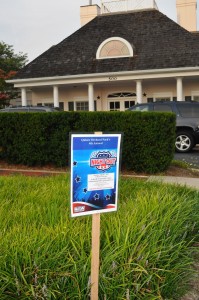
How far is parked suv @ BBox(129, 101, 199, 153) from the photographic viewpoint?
15945 millimetres

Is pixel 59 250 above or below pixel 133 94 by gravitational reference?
below

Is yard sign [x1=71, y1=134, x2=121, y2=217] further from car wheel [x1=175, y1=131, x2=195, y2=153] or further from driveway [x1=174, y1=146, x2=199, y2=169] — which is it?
car wheel [x1=175, y1=131, x2=195, y2=153]

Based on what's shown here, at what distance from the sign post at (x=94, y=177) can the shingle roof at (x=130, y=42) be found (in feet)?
68.6

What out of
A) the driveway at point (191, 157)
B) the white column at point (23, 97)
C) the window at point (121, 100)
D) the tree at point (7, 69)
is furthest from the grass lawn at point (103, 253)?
the tree at point (7, 69)

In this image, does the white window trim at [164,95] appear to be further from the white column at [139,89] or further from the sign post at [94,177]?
the sign post at [94,177]

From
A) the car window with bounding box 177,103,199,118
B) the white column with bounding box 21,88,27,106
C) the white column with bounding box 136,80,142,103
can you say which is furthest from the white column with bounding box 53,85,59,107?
the car window with bounding box 177,103,199,118

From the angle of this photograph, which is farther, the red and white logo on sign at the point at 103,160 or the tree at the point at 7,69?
the tree at the point at 7,69

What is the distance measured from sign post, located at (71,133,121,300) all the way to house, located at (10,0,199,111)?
67.8 ft

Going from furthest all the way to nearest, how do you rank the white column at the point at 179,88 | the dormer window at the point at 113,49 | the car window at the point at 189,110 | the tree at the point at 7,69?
the tree at the point at 7,69 → the dormer window at the point at 113,49 → the white column at the point at 179,88 → the car window at the point at 189,110

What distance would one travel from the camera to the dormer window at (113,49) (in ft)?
84.8

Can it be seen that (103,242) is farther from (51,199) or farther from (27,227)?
(51,199)

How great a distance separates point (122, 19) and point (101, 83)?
4.75 meters

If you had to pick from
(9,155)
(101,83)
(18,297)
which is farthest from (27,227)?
(101,83)

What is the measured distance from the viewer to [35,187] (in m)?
6.93
